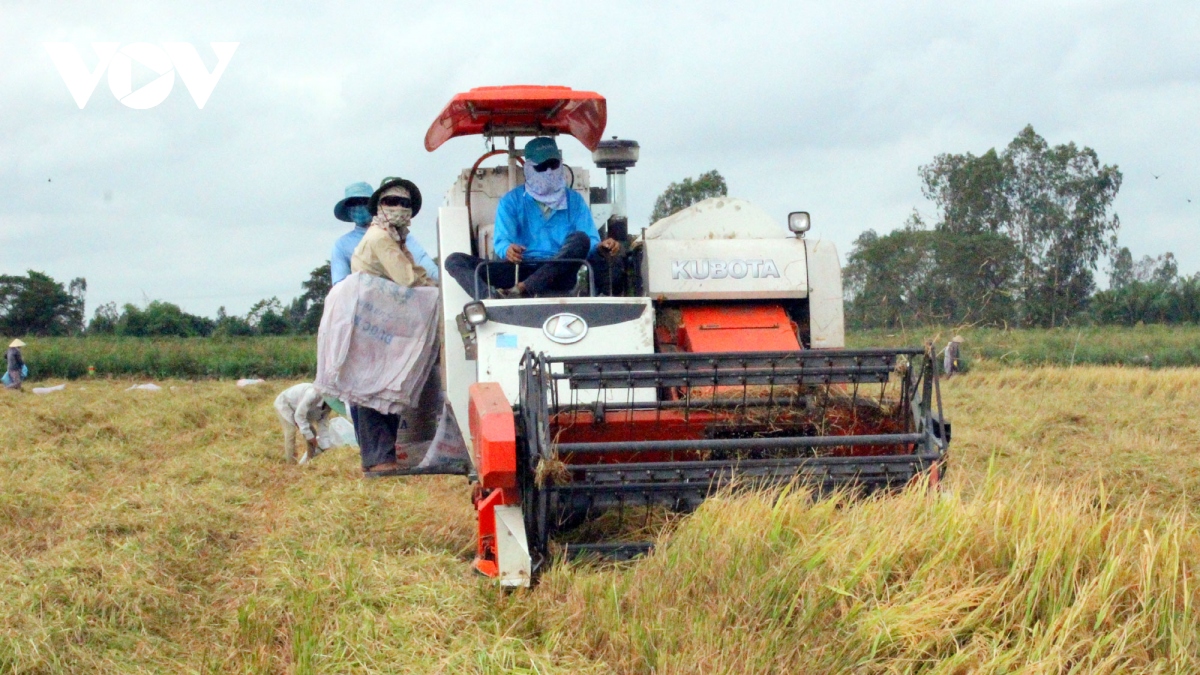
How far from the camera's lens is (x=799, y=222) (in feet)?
22.6

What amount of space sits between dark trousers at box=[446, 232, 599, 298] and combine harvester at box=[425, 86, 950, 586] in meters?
0.11

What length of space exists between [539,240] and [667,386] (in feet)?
5.96

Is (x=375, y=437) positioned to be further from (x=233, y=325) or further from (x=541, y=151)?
(x=233, y=325)

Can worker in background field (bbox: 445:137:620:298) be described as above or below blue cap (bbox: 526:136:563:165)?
below

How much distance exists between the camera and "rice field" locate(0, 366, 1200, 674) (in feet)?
11.7

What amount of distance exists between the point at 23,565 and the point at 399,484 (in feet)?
9.20

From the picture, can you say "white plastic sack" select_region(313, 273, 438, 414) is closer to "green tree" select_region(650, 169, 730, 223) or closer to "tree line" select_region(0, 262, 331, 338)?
"green tree" select_region(650, 169, 730, 223)

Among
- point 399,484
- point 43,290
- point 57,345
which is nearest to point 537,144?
point 399,484

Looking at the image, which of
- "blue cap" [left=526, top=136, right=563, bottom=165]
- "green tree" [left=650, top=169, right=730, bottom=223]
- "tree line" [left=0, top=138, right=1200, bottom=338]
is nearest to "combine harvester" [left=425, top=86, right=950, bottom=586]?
"blue cap" [left=526, top=136, right=563, bottom=165]

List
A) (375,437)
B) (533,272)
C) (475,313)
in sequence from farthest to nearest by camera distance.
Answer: (375,437)
(533,272)
(475,313)

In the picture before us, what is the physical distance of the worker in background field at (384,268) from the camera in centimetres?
716

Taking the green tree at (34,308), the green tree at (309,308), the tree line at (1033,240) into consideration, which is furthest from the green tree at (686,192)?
the green tree at (34,308)

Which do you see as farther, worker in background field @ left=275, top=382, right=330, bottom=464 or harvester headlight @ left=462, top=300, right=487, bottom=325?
worker in background field @ left=275, top=382, right=330, bottom=464

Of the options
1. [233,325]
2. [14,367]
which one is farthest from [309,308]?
[14,367]
